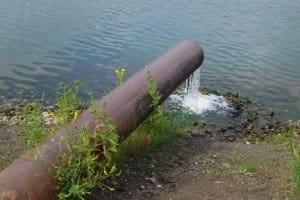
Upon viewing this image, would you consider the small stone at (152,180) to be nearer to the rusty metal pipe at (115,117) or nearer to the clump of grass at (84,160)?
the rusty metal pipe at (115,117)

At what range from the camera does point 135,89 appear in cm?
607

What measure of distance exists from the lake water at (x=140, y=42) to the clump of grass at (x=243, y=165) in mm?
3751

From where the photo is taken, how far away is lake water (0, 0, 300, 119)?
13.4m

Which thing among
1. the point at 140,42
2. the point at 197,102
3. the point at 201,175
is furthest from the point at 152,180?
the point at 140,42

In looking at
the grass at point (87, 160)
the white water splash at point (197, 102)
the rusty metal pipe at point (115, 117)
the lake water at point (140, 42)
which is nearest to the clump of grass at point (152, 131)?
the rusty metal pipe at point (115, 117)

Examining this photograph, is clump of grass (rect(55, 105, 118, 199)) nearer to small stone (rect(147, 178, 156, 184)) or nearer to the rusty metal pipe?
the rusty metal pipe

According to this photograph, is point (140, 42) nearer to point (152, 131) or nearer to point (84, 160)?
point (152, 131)

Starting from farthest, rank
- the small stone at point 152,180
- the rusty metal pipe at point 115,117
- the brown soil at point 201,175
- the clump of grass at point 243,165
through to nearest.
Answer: the clump of grass at point 243,165
the small stone at point 152,180
the brown soil at point 201,175
the rusty metal pipe at point 115,117

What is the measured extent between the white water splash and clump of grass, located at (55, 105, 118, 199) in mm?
6038

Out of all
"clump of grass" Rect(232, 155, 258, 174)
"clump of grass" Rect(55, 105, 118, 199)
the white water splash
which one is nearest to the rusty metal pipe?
"clump of grass" Rect(55, 105, 118, 199)

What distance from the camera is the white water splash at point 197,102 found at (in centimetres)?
1127

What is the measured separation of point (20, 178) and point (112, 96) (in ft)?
5.98

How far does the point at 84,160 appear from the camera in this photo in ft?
14.7

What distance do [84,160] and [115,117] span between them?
3.52 feet
